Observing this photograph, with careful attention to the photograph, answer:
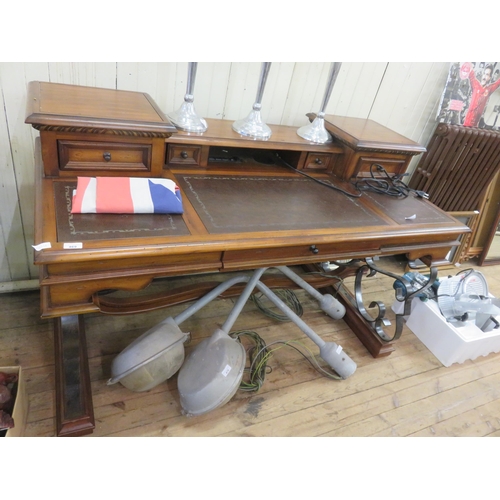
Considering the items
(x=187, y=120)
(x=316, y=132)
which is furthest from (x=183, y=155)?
(x=316, y=132)

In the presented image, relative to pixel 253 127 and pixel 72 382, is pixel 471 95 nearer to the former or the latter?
pixel 253 127

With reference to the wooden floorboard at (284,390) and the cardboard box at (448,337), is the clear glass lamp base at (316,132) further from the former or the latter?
the cardboard box at (448,337)

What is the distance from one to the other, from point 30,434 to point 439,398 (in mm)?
1728

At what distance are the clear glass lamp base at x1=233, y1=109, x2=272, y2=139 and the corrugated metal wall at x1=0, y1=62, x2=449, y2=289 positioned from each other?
Result: 0.27 m

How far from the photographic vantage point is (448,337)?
193cm

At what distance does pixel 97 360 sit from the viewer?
63.1 inches

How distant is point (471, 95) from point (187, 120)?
1.79 m

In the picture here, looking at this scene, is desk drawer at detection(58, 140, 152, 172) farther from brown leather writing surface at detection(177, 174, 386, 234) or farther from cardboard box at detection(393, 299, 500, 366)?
cardboard box at detection(393, 299, 500, 366)

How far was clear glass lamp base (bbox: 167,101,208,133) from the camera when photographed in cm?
136

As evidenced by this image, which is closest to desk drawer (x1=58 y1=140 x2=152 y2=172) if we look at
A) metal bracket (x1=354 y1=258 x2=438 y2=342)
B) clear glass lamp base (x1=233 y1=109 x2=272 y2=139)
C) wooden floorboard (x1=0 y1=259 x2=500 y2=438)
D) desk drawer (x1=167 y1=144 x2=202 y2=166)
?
desk drawer (x1=167 y1=144 x2=202 y2=166)

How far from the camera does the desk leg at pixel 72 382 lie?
1.27 m

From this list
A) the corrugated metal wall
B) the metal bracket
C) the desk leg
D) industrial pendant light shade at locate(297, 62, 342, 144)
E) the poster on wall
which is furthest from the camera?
the poster on wall
